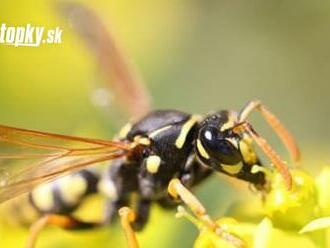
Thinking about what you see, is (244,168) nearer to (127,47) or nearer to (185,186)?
(185,186)

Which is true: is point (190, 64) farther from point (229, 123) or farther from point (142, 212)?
point (229, 123)

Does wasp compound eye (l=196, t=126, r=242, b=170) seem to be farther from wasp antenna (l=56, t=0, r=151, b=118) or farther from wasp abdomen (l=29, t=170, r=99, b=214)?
wasp antenna (l=56, t=0, r=151, b=118)

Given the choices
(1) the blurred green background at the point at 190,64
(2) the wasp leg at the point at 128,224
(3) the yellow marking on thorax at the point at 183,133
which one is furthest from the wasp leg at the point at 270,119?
(1) the blurred green background at the point at 190,64

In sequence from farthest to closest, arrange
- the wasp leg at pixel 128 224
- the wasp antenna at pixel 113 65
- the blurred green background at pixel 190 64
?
1. the blurred green background at pixel 190 64
2. the wasp antenna at pixel 113 65
3. the wasp leg at pixel 128 224

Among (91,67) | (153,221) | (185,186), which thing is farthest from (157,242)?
(91,67)

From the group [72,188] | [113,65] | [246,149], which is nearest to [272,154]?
[246,149]

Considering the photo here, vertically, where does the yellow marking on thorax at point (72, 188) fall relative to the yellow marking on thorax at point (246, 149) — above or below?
below

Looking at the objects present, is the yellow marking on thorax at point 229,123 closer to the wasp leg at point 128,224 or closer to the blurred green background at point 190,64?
the wasp leg at point 128,224

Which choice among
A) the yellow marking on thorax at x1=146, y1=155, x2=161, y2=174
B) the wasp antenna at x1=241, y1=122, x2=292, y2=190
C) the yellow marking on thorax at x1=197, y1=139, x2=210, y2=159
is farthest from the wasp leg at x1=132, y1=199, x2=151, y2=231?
the wasp antenna at x1=241, y1=122, x2=292, y2=190
